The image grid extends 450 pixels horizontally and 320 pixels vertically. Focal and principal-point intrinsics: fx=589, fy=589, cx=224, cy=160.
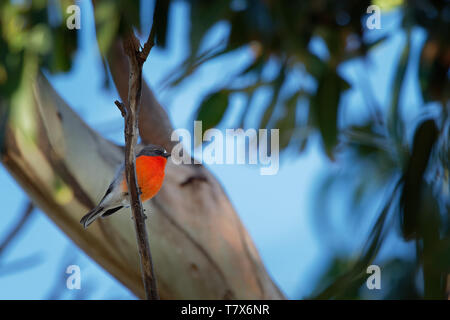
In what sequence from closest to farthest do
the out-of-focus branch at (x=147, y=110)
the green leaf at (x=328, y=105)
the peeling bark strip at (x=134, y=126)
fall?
the peeling bark strip at (x=134, y=126) → the out-of-focus branch at (x=147, y=110) → the green leaf at (x=328, y=105)

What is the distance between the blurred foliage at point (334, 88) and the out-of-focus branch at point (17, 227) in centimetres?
32

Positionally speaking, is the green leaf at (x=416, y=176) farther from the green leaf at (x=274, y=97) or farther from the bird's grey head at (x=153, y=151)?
the bird's grey head at (x=153, y=151)

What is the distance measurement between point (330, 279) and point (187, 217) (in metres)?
0.31

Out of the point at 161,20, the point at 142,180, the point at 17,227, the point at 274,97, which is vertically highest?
the point at 161,20

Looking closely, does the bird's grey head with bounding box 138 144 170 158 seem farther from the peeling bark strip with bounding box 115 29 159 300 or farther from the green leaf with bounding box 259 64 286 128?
the green leaf with bounding box 259 64 286 128

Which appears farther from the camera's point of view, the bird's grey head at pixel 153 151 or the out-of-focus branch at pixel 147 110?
the out-of-focus branch at pixel 147 110

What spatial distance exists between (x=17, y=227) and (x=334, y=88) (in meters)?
0.72

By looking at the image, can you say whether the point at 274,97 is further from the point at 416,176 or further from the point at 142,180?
the point at 142,180

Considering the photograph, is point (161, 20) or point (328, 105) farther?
point (328, 105)

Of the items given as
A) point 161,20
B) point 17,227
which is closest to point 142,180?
point 161,20

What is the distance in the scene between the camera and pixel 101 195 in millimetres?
913

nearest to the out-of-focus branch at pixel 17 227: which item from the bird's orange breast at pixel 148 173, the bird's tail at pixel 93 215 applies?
the bird's tail at pixel 93 215

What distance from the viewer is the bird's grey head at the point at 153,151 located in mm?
719
